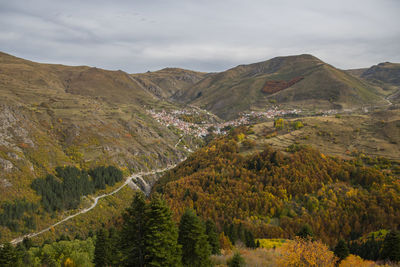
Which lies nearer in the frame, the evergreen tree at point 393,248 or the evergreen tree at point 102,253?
the evergreen tree at point 393,248

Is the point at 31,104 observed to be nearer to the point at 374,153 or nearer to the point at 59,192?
the point at 59,192

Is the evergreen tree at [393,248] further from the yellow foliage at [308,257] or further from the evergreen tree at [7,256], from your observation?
the evergreen tree at [7,256]

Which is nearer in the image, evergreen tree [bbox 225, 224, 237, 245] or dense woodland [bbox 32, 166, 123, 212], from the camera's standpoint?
evergreen tree [bbox 225, 224, 237, 245]

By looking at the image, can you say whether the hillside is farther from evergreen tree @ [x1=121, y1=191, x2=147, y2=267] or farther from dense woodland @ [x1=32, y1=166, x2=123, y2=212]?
evergreen tree @ [x1=121, y1=191, x2=147, y2=267]

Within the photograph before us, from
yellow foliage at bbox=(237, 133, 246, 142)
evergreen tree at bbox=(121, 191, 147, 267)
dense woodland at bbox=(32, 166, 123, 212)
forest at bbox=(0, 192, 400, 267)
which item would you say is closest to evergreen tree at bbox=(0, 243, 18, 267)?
forest at bbox=(0, 192, 400, 267)

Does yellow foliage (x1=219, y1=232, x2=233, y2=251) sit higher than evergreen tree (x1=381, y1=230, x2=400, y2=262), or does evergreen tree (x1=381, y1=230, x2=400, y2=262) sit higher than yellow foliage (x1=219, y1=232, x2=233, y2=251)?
evergreen tree (x1=381, y1=230, x2=400, y2=262)

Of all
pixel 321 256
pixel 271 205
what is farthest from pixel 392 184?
pixel 321 256

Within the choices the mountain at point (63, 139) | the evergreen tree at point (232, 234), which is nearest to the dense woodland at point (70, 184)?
the mountain at point (63, 139)
